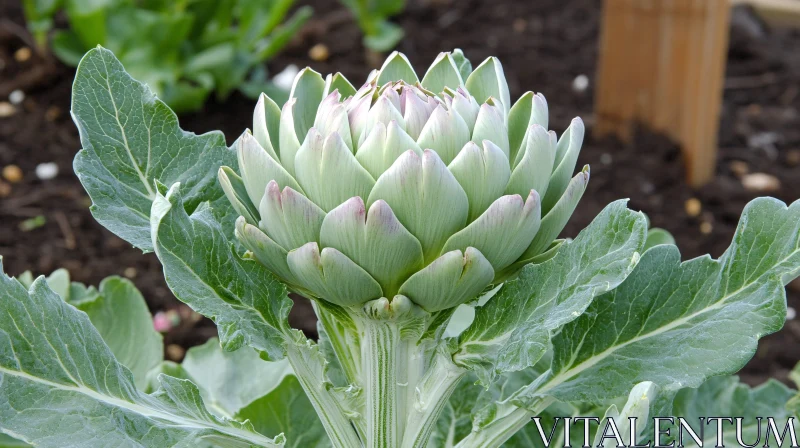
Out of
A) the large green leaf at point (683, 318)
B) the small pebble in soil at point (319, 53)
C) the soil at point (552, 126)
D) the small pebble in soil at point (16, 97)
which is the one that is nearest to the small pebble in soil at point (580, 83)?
the soil at point (552, 126)

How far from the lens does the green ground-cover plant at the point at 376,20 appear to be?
9.32ft

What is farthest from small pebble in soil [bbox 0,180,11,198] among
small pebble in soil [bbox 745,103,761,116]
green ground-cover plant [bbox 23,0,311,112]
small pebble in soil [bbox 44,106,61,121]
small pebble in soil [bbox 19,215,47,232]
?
small pebble in soil [bbox 745,103,761,116]

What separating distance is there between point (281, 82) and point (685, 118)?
1.13 m

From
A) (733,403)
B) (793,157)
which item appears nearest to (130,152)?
(733,403)

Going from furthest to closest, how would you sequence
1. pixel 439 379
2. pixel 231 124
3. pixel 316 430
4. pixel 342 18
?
1. pixel 342 18
2. pixel 231 124
3. pixel 316 430
4. pixel 439 379

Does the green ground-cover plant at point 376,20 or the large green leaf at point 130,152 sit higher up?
the large green leaf at point 130,152

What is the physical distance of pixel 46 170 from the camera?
2.43 metres

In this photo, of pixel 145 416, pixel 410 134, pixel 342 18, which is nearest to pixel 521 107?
pixel 410 134

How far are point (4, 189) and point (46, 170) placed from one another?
112 mm

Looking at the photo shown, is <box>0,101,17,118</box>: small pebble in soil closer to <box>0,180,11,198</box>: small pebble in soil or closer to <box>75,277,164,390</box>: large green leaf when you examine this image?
<box>0,180,11,198</box>: small pebble in soil

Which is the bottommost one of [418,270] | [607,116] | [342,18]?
[607,116]

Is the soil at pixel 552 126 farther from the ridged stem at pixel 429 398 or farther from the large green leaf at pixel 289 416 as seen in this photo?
the ridged stem at pixel 429 398

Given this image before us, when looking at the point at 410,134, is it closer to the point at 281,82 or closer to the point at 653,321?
the point at 653,321

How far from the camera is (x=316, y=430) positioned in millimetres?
996
